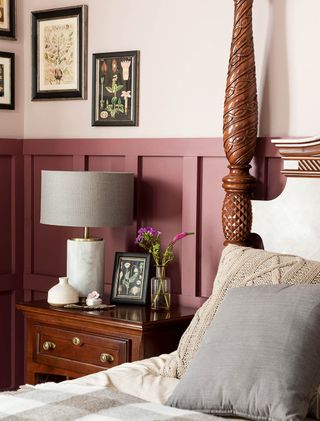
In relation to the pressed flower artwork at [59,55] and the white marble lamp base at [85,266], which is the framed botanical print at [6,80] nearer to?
the pressed flower artwork at [59,55]

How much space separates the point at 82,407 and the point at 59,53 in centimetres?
230

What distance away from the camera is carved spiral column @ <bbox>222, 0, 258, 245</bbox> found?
3.43 metres

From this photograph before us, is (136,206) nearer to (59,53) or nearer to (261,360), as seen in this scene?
(59,53)

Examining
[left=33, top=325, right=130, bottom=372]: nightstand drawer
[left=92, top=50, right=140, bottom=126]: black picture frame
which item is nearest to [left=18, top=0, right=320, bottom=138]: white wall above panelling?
[left=92, top=50, right=140, bottom=126]: black picture frame

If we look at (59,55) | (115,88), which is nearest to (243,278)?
(115,88)

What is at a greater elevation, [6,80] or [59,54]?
[59,54]

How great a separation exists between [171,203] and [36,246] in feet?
2.94

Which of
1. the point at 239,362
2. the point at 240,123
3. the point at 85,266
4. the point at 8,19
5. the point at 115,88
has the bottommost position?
the point at 239,362

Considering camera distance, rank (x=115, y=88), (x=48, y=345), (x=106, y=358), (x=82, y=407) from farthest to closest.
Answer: (x=115, y=88), (x=48, y=345), (x=106, y=358), (x=82, y=407)

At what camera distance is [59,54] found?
167 inches

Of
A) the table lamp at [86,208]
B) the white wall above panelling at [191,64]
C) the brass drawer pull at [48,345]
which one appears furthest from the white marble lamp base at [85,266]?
the white wall above panelling at [191,64]

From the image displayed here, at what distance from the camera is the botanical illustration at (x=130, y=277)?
3.79 metres

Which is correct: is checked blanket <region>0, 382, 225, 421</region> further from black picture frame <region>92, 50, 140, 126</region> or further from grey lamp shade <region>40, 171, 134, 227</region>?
black picture frame <region>92, 50, 140, 126</region>

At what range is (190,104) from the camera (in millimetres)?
3797
